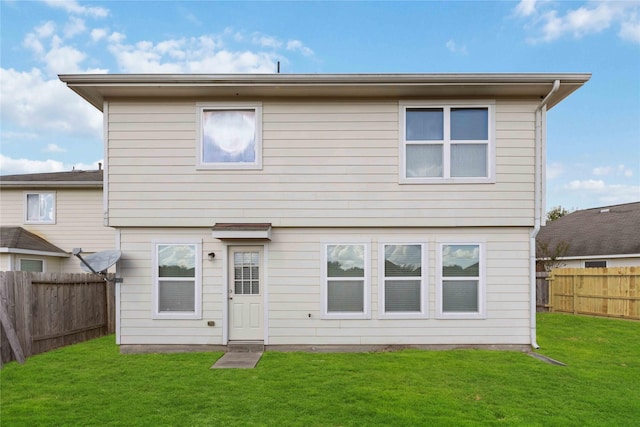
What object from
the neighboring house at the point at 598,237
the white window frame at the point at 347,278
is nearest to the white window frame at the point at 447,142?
the white window frame at the point at 347,278

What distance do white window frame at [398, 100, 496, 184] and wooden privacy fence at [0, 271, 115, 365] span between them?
24.3 feet

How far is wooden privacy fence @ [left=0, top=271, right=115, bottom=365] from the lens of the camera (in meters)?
6.36

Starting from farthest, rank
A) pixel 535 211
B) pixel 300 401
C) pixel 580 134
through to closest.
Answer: pixel 580 134, pixel 535 211, pixel 300 401

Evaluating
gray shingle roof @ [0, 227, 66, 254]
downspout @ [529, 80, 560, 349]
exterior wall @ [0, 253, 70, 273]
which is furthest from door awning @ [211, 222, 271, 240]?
exterior wall @ [0, 253, 70, 273]

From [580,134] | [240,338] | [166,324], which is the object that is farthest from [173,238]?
[580,134]

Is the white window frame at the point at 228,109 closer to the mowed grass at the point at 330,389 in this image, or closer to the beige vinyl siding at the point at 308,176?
the beige vinyl siding at the point at 308,176

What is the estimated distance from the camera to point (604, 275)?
11867 mm

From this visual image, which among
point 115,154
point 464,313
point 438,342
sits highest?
point 115,154

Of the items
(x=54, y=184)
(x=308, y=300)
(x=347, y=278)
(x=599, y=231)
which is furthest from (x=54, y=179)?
(x=599, y=231)

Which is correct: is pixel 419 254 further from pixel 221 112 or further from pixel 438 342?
pixel 221 112

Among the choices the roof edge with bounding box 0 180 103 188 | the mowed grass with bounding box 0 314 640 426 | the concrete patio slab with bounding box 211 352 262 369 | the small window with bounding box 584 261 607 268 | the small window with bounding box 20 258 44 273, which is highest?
the roof edge with bounding box 0 180 103 188

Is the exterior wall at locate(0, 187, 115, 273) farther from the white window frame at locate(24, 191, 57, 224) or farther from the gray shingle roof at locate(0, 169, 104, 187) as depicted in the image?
the gray shingle roof at locate(0, 169, 104, 187)

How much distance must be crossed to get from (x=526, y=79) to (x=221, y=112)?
580 centimetres

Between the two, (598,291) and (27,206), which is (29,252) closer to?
(27,206)
